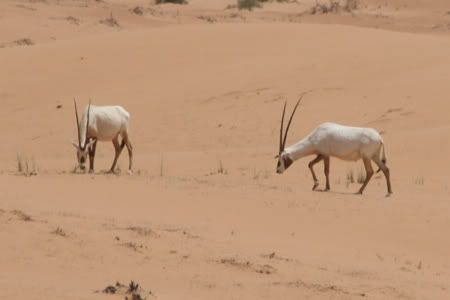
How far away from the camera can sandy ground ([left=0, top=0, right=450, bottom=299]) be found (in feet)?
29.6

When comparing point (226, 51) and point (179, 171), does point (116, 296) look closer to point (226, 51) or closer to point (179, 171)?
point (179, 171)

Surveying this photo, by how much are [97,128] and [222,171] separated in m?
2.24

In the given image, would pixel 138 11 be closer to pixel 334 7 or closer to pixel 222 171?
pixel 334 7

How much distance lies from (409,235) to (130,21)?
33.1 meters

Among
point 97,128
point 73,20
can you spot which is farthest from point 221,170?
point 73,20

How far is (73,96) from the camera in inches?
1016

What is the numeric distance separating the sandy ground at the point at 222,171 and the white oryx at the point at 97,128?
0.51 meters

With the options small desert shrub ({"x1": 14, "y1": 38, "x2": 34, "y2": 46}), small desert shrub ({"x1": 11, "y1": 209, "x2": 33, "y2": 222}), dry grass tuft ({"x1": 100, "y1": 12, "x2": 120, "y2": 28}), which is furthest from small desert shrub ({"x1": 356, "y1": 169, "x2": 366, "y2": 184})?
dry grass tuft ({"x1": 100, "y1": 12, "x2": 120, "y2": 28})

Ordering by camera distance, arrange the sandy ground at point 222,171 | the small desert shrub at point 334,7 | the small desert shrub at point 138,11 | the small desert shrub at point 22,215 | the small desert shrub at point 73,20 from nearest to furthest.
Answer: the sandy ground at point 222,171 < the small desert shrub at point 22,215 < the small desert shrub at point 73,20 < the small desert shrub at point 138,11 < the small desert shrub at point 334,7

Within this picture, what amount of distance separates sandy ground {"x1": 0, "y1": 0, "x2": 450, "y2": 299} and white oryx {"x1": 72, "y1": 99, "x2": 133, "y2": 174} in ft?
1.67

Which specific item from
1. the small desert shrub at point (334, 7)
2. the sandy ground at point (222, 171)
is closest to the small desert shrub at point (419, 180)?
the sandy ground at point (222, 171)

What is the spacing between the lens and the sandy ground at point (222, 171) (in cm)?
902

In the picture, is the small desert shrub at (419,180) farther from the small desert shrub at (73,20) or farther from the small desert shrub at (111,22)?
the small desert shrub at (73,20)

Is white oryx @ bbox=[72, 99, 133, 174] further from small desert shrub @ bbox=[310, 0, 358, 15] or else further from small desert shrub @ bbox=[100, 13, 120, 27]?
small desert shrub @ bbox=[310, 0, 358, 15]
